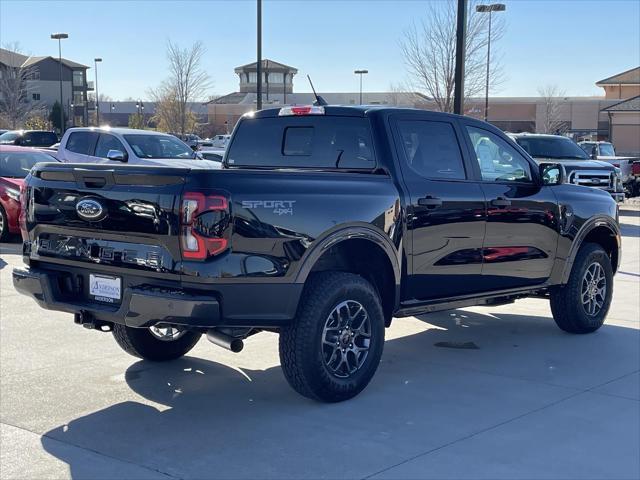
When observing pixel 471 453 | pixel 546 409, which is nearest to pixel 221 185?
pixel 471 453

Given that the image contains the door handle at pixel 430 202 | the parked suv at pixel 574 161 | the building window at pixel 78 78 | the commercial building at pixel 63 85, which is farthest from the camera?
the building window at pixel 78 78

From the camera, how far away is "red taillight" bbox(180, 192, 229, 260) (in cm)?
489

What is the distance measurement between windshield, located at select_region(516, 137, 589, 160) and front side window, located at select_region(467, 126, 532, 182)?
43.7ft

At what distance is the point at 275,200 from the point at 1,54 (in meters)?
73.5

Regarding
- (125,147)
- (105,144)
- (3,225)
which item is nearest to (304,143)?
(3,225)

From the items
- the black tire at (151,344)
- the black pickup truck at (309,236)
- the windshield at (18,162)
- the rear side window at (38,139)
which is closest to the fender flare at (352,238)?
the black pickup truck at (309,236)

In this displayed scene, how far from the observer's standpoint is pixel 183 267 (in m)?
4.95

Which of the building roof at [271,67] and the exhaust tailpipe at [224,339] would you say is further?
the building roof at [271,67]

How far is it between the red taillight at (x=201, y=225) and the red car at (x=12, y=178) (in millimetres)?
10133

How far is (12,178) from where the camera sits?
14.6m

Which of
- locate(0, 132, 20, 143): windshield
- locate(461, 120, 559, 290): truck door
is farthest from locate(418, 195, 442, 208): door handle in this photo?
locate(0, 132, 20, 143): windshield

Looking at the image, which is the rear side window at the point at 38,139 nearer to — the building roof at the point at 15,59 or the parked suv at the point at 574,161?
the parked suv at the point at 574,161

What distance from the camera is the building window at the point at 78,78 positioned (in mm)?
87438

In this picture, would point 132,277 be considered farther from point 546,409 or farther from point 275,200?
point 546,409
